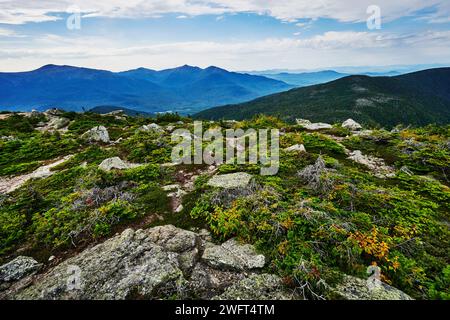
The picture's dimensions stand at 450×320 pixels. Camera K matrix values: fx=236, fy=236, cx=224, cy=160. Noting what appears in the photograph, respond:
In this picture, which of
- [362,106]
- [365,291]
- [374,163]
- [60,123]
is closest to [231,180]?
[365,291]

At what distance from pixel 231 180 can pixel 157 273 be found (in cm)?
455

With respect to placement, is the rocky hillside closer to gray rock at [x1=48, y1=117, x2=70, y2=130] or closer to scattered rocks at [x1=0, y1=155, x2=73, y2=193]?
scattered rocks at [x1=0, y1=155, x2=73, y2=193]

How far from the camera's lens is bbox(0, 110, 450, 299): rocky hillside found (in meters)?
4.85

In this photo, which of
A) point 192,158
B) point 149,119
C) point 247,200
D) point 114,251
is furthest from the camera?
point 149,119

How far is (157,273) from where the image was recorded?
5148 mm

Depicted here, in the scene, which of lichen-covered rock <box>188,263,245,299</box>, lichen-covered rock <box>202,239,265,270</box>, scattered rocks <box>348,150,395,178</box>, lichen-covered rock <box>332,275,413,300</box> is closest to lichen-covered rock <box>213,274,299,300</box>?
lichen-covered rock <box>188,263,245,299</box>

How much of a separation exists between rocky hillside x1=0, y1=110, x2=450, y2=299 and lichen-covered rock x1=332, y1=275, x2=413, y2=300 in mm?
22

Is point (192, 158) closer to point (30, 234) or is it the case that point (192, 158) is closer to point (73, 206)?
point (73, 206)

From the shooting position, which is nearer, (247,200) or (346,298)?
(346,298)

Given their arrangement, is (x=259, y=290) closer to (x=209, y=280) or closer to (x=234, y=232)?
(x=209, y=280)

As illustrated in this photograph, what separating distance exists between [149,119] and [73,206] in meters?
23.0

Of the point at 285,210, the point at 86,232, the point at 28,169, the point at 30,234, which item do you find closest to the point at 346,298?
the point at 285,210
